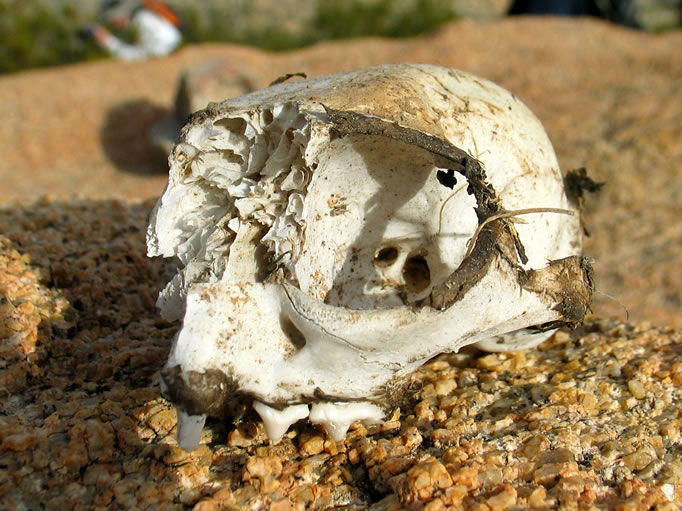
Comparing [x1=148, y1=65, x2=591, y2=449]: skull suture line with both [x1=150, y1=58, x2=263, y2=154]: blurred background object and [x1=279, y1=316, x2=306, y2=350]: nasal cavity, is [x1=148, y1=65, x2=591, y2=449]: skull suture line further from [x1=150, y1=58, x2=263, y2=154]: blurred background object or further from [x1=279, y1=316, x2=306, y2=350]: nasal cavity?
[x1=150, y1=58, x2=263, y2=154]: blurred background object

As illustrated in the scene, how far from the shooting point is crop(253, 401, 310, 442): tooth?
4.91ft

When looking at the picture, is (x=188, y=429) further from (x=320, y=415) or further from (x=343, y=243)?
(x=343, y=243)

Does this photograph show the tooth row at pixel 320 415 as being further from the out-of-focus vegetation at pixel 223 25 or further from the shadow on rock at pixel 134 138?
the out-of-focus vegetation at pixel 223 25

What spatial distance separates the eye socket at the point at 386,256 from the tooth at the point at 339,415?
0.43 metres

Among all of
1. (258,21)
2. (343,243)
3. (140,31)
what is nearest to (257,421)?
(343,243)

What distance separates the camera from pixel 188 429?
1398mm

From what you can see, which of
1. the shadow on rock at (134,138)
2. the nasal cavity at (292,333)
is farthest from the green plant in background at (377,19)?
the nasal cavity at (292,333)

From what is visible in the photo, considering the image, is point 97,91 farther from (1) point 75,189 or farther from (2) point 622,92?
(2) point 622,92

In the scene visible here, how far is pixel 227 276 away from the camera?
1.55 metres

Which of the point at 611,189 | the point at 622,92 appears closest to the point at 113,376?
the point at 611,189

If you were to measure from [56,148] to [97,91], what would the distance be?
1.07m

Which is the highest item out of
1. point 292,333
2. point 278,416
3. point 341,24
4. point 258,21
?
point 292,333

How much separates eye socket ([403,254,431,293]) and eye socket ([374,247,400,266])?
0.06 metres

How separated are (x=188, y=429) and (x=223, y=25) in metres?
14.2
